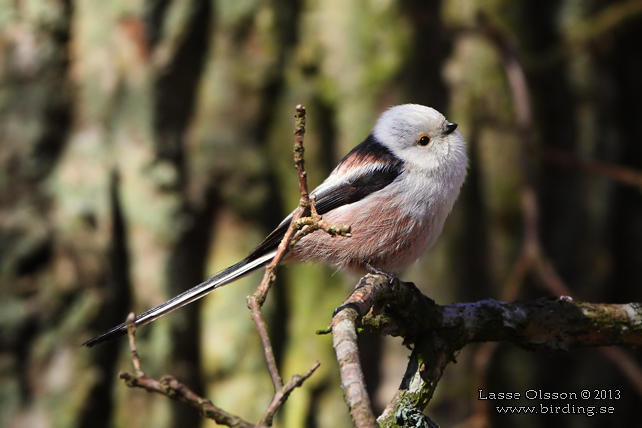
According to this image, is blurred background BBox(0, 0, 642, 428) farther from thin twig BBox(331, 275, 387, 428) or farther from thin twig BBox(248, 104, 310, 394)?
thin twig BBox(248, 104, 310, 394)

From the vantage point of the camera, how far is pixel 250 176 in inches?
182

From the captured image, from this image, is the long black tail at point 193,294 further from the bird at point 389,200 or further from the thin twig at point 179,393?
the thin twig at point 179,393

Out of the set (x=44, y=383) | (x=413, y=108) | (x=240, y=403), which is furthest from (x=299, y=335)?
(x=413, y=108)

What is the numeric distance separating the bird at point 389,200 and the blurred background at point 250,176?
4.61 ft

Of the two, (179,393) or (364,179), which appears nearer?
(179,393)

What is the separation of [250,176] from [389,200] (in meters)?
1.73

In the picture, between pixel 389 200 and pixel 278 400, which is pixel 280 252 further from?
pixel 389 200

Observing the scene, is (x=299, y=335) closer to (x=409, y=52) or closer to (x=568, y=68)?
(x=409, y=52)

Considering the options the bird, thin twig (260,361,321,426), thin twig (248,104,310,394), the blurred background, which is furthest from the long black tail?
the blurred background

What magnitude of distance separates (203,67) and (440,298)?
2.55 meters

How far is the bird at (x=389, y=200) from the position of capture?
310 cm

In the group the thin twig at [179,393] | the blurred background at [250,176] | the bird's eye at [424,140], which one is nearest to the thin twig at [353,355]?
the thin twig at [179,393]

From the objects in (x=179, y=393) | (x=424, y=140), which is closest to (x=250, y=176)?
(x=424, y=140)

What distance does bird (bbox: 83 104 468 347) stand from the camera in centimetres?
310
